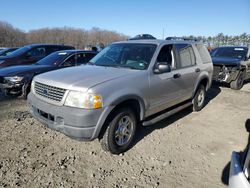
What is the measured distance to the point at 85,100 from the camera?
2.84 meters

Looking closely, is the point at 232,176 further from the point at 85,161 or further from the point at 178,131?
the point at 178,131

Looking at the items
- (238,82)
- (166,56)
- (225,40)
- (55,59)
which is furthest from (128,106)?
(225,40)

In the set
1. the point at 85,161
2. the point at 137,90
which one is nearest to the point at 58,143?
the point at 85,161

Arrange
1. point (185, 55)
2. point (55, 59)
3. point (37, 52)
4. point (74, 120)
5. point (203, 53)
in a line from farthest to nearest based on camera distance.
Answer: point (37, 52)
point (55, 59)
point (203, 53)
point (185, 55)
point (74, 120)

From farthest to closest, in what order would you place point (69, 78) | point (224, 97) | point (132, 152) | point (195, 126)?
1. point (224, 97)
2. point (195, 126)
3. point (132, 152)
4. point (69, 78)

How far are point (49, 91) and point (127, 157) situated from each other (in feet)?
5.44

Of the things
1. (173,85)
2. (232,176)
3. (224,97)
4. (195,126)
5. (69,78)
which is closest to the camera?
(232,176)

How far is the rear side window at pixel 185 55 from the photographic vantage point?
14.9 feet

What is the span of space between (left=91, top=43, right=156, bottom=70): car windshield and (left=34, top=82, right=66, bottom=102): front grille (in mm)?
1288

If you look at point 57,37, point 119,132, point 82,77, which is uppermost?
point 57,37

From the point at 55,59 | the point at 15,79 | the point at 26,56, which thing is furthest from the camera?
the point at 26,56

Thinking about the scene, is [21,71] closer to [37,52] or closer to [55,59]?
[55,59]

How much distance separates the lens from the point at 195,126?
15.5 feet

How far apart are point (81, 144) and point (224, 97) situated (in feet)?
19.0
